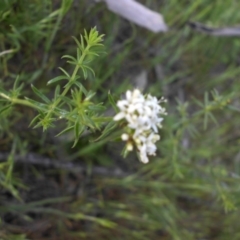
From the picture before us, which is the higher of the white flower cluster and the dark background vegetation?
the dark background vegetation

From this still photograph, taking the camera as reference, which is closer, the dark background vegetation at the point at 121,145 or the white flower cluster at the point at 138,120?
the white flower cluster at the point at 138,120

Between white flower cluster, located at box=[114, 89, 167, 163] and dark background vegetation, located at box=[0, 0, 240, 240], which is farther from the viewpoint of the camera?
dark background vegetation, located at box=[0, 0, 240, 240]

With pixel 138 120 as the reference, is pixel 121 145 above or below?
above

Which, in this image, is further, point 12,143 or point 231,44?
point 231,44

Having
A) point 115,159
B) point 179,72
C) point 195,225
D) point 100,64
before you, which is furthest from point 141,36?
point 195,225

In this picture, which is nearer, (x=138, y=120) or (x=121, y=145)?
(x=138, y=120)

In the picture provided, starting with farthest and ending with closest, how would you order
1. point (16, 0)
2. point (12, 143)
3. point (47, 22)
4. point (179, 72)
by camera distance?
1. point (179, 72)
2. point (12, 143)
3. point (47, 22)
4. point (16, 0)

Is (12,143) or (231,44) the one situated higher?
(231,44)

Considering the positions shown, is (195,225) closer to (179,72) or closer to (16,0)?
(179,72)
